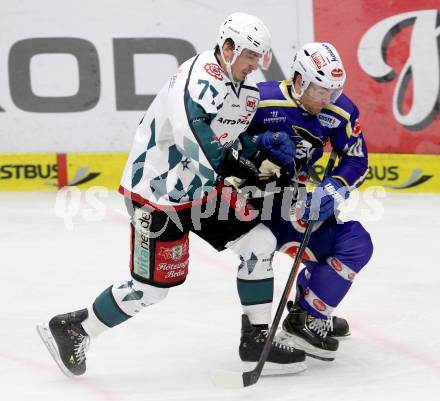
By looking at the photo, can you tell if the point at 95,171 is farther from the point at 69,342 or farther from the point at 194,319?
the point at 69,342

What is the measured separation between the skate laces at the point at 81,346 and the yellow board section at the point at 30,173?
3.60 metres

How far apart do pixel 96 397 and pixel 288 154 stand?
112 centimetres

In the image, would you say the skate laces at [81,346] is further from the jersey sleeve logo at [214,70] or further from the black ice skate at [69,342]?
the jersey sleeve logo at [214,70]

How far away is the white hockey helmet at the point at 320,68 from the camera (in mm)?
4043

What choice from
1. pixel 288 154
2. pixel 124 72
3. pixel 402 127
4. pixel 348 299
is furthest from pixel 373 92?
pixel 288 154

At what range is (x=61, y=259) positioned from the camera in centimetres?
596

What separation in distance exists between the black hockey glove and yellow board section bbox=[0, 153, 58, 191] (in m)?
3.96

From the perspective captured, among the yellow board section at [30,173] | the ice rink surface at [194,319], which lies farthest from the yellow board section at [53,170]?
the ice rink surface at [194,319]

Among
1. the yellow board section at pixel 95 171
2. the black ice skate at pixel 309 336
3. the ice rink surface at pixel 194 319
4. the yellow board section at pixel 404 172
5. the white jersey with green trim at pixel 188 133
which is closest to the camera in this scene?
the white jersey with green trim at pixel 188 133

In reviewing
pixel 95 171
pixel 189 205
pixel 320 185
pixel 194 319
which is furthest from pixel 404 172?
pixel 189 205

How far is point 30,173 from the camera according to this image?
25.1ft

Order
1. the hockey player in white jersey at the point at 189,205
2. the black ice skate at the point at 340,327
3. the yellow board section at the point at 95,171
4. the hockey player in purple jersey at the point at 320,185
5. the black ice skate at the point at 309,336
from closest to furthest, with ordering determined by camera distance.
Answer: the hockey player in white jersey at the point at 189,205
the hockey player in purple jersey at the point at 320,185
the black ice skate at the point at 309,336
the black ice skate at the point at 340,327
the yellow board section at the point at 95,171

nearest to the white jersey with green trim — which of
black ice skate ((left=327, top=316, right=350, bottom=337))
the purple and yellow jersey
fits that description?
the purple and yellow jersey

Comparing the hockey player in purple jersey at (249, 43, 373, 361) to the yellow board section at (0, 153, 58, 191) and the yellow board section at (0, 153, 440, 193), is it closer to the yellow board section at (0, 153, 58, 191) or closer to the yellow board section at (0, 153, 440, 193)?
the yellow board section at (0, 153, 440, 193)
